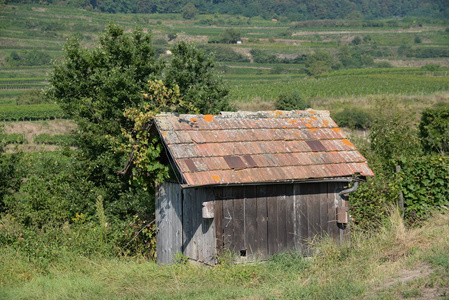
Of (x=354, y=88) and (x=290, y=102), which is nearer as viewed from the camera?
(x=290, y=102)

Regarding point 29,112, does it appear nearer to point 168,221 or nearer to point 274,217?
point 168,221

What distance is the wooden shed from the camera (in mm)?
8922

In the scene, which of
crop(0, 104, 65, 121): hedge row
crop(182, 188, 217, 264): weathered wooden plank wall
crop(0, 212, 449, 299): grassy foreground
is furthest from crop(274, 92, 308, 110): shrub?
crop(182, 188, 217, 264): weathered wooden plank wall

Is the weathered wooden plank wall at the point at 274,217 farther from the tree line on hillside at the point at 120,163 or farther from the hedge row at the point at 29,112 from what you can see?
the hedge row at the point at 29,112

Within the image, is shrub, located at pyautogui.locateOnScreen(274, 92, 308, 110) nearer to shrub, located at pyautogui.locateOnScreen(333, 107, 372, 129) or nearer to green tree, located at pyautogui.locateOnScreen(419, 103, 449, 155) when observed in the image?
shrub, located at pyautogui.locateOnScreen(333, 107, 372, 129)

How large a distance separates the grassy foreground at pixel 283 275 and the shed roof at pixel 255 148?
1.36m

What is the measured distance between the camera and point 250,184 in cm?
891

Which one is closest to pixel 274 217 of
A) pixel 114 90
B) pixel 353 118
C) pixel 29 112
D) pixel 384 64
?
pixel 114 90

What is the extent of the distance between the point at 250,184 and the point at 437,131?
52.9 ft

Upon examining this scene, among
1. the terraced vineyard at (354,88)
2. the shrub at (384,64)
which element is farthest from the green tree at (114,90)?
the shrub at (384,64)

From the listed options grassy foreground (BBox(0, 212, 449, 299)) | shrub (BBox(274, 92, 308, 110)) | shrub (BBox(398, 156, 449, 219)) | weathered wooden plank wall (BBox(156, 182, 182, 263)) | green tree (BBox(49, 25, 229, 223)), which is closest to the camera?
grassy foreground (BBox(0, 212, 449, 299))

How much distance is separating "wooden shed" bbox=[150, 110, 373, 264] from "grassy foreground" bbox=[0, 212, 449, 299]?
396mm

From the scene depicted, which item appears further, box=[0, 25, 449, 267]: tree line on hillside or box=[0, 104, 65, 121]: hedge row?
box=[0, 104, 65, 121]: hedge row

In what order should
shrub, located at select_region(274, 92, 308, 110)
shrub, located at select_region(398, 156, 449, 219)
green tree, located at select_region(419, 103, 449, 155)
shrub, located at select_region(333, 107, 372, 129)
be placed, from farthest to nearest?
shrub, located at select_region(333, 107, 372, 129), shrub, located at select_region(274, 92, 308, 110), green tree, located at select_region(419, 103, 449, 155), shrub, located at select_region(398, 156, 449, 219)
